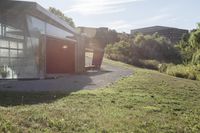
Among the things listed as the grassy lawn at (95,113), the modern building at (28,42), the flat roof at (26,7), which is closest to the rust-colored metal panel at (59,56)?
the modern building at (28,42)

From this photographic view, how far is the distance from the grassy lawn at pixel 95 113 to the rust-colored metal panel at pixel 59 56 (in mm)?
12555

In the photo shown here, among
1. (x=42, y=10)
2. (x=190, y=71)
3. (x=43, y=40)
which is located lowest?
(x=190, y=71)

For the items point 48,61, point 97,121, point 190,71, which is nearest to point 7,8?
point 48,61

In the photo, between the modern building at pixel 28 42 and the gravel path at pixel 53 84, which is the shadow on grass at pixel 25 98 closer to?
the gravel path at pixel 53 84

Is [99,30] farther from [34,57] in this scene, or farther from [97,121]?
[97,121]

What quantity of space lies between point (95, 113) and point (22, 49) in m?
13.4

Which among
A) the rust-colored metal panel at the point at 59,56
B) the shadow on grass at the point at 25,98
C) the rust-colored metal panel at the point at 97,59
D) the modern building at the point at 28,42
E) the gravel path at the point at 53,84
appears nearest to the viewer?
the shadow on grass at the point at 25,98

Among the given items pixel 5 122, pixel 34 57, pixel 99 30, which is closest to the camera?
pixel 5 122

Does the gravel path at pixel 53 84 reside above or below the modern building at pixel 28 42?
below

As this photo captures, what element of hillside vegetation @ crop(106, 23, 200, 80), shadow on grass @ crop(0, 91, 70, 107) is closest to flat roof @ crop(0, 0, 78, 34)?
shadow on grass @ crop(0, 91, 70, 107)

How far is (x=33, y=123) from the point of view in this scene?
8102mm

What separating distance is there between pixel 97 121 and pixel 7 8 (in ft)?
47.0

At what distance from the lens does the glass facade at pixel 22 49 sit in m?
21.2

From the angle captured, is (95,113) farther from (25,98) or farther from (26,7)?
(26,7)
